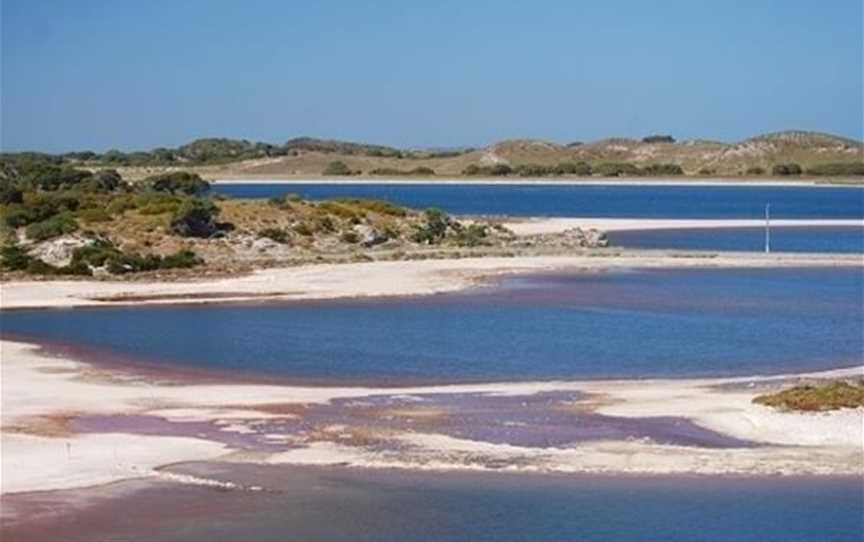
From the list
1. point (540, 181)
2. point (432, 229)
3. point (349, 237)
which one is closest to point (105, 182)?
point (432, 229)

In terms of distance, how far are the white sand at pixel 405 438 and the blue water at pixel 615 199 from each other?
75.4 meters

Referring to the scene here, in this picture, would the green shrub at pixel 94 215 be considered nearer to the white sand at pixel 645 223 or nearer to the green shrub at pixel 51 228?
the green shrub at pixel 51 228

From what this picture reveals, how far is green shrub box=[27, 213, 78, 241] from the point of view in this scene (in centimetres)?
5847

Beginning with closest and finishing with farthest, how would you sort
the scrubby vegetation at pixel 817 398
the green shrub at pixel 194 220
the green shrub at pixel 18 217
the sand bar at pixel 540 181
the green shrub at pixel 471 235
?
1. the scrubby vegetation at pixel 817 398
2. the green shrub at pixel 18 217
3. the green shrub at pixel 194 220
4. the green shrub at pixel 471 235
5. the sand bar at pixel 540 181

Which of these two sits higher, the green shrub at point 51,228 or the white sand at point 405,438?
the green shrub at point 51,228

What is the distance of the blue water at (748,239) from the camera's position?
72312 mm

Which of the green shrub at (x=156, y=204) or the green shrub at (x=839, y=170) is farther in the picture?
the green shrub at (x=839, y=170)

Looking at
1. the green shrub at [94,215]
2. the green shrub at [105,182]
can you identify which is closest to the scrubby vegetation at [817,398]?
the green shrub at [94,215]

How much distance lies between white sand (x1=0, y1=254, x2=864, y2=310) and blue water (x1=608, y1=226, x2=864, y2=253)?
7.51 meters

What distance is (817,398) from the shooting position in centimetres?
2530

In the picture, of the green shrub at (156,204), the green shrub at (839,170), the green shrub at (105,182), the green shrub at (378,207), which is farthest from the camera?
the green shrub at (839,170)

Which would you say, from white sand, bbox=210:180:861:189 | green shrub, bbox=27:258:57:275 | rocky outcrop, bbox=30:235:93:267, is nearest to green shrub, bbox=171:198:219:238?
rocky outcrop, bbox=30:235:93:267

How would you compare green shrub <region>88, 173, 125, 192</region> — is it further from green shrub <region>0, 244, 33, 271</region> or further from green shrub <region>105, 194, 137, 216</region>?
green shrub <region>0, 244, 33, 271</region>

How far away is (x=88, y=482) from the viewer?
2062cm
